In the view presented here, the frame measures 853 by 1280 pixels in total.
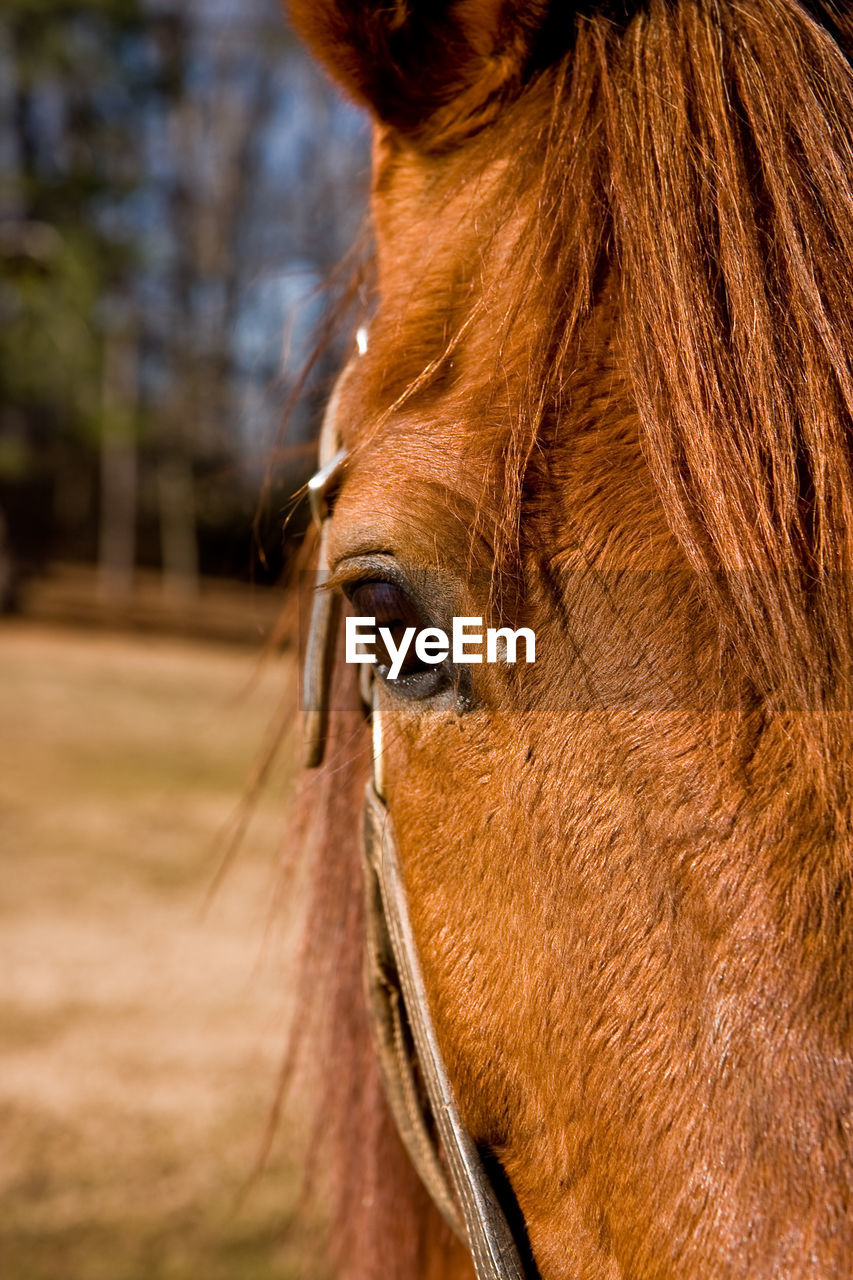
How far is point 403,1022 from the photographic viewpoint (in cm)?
107

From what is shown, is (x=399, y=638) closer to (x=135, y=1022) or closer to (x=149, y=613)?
(x=135, y=1022)

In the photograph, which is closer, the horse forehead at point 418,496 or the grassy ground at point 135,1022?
the horse forehead at point 418,496

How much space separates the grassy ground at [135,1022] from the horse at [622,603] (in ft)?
2.25

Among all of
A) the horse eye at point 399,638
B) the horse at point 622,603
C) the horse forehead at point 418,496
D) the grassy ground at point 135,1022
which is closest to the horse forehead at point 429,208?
the horse at point 622,603

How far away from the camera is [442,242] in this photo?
3.26ft

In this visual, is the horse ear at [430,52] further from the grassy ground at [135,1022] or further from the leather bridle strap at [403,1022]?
the grassy ground at [135,1022]

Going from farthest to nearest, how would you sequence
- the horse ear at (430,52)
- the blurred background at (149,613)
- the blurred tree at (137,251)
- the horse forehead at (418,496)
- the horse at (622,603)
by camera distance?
the blurred tree at (137,251) → the blurred background at (149,613) → the horse ear at (430,52) → the horse forehead at (418,496) → the horse at (622,603)

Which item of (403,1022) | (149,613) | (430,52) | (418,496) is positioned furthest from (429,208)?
(149,613)

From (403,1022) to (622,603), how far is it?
0.55 m

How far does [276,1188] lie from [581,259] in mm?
3117

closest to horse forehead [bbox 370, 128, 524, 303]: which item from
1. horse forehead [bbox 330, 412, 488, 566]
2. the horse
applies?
the horse

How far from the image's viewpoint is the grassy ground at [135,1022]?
9.09 ft

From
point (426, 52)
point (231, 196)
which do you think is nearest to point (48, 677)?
point (426, 52)

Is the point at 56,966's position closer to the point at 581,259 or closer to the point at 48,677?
the point at 581,259
